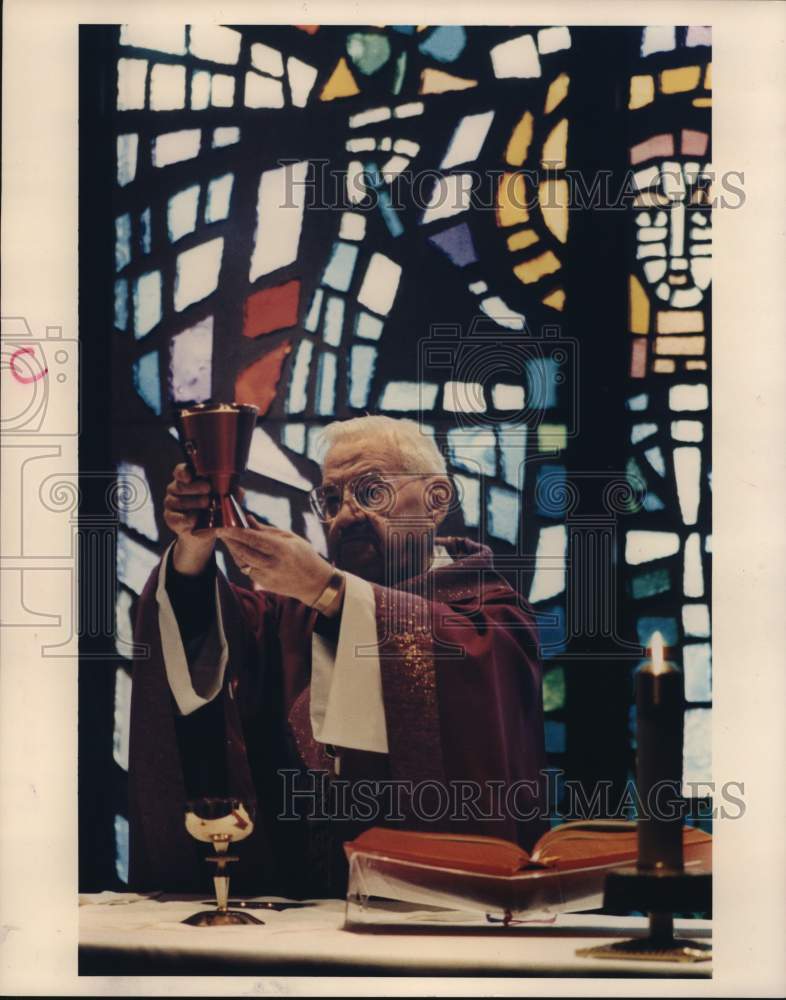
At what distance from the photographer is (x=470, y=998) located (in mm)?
2680

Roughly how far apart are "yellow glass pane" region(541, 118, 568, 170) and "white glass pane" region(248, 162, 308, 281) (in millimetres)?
428

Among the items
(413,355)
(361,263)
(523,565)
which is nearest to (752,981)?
(523,565)

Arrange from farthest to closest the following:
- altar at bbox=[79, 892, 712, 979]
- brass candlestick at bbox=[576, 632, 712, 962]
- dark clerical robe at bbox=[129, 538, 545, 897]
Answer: dark clerical robe at bbox=[129, 538, 545, 897] < altar at bbox=[79, 892, 712, 979] < brass candlestick at bbox=[576, 632, 712, 962]

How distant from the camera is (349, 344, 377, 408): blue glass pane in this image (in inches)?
112

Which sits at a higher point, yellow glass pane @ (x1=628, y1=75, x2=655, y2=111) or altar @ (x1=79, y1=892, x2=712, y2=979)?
yellow glass pane @ (x1=628, y1=75, x2=655, y2=111)

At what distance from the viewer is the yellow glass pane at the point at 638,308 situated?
2869 millimetres

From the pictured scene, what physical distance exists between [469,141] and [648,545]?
79 centimetres

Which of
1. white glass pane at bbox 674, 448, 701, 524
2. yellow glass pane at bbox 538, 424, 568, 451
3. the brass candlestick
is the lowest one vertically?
the brass candlestick

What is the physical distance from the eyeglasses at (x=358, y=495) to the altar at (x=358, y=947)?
686 millimetres

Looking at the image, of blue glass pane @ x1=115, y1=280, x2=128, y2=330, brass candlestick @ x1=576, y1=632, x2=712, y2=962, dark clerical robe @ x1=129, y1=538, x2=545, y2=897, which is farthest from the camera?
blue glass pane @ x1=115, y1=280, x2=128, y2=330

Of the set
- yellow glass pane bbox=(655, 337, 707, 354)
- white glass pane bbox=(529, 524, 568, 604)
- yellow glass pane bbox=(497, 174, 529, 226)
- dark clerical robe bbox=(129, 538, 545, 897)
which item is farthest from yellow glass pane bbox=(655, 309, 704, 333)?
dark clerical robe bbox=(129, 538, 545, 897)

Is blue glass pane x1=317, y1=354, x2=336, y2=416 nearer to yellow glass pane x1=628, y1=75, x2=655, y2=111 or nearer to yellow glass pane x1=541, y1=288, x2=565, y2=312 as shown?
yellow glass pane x1=541, y1=288, x2=565, y2=312

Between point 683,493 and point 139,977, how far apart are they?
48.8 inches

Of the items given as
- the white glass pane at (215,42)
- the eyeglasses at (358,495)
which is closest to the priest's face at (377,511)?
the eyeglasses at (358,495)
